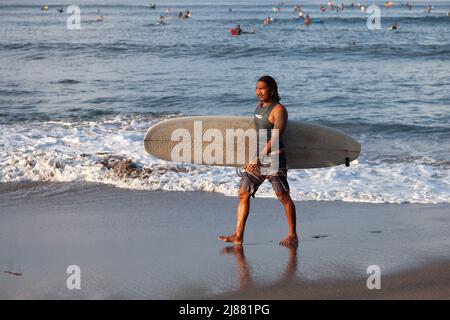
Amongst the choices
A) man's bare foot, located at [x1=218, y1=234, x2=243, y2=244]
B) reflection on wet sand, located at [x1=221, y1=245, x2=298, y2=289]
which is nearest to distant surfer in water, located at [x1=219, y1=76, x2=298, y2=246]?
man's bare foot, located at [x1=218, y1=234, x2=243, y2=244]

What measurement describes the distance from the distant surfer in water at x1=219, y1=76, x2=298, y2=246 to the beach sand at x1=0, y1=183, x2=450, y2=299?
15 centimetres

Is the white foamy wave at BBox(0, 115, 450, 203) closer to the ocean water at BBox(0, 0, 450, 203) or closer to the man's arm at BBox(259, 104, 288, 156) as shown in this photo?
the ocean water at BBox(0, 0, 450, 203)

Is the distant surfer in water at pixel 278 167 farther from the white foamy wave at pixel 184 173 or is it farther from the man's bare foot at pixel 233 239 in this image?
the white foamy wave at pixel 184 173

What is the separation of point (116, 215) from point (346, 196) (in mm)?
2449

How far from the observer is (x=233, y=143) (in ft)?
21.5

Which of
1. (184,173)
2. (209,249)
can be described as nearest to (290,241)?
(209,249)

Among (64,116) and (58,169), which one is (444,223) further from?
(64,116)

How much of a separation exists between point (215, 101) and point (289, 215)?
35.4 feet

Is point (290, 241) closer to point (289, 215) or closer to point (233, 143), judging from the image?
point (289, 215)

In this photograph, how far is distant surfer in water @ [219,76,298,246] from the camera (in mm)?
5438

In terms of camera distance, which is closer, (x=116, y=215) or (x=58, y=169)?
(x=116, y=215)

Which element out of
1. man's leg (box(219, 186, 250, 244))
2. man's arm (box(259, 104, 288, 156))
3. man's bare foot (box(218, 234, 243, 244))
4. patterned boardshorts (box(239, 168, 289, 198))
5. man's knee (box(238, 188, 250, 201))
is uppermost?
man's arm (box(259, 104, 288, 156))
